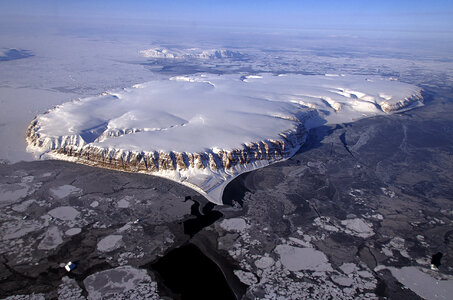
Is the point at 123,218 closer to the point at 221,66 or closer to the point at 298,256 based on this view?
the point at 298,256

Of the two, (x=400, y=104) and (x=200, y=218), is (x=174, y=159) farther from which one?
(x=400, y=104)

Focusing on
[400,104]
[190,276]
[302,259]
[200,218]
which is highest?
[400,104]

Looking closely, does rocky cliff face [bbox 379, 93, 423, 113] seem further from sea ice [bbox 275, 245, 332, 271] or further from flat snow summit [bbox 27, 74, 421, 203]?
sea ice [bbox 275, 245, 332, 271]

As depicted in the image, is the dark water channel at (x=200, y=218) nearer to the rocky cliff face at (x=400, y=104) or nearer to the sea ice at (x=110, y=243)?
the sea ice at (x=110, y=243)

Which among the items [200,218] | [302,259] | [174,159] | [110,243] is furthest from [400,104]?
[110,243]

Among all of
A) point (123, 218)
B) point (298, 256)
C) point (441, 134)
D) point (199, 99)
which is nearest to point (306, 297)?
point (298, 256)
